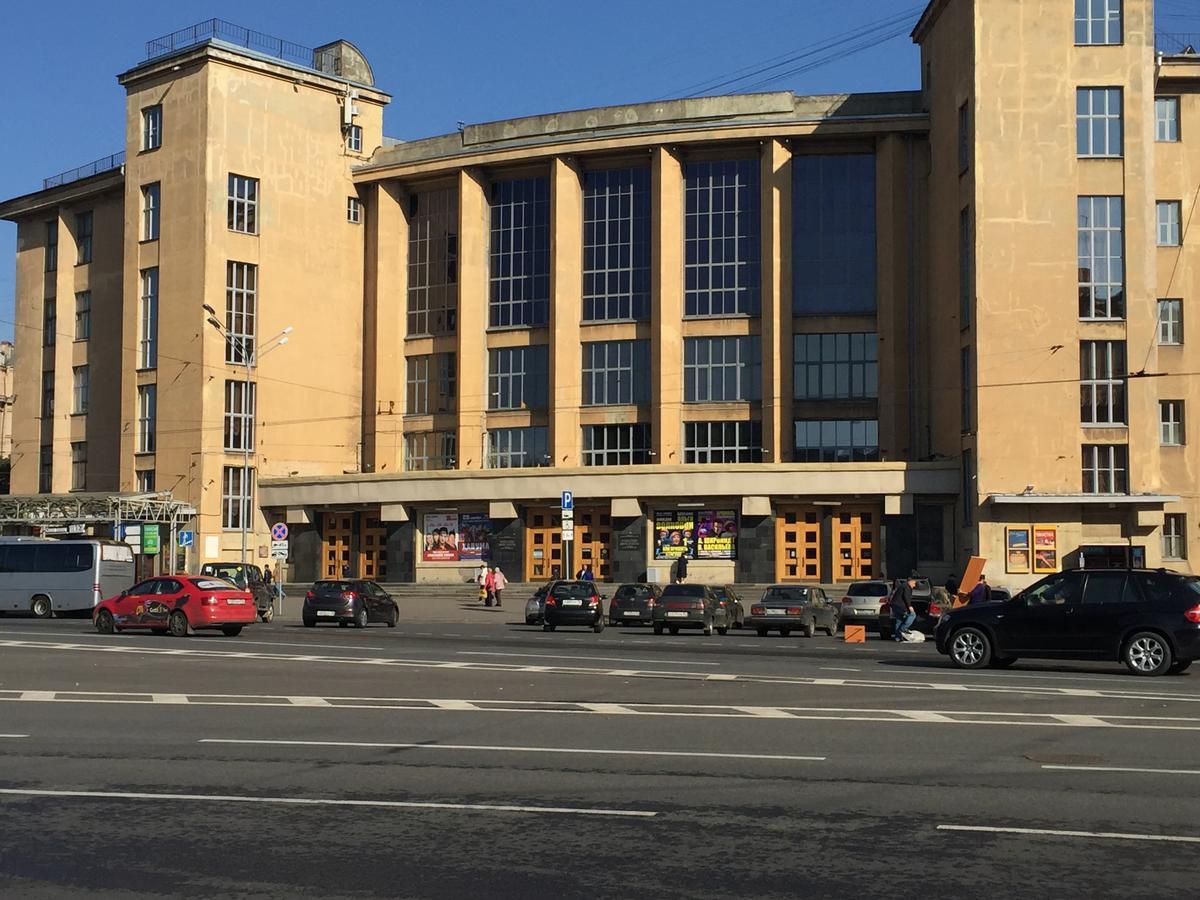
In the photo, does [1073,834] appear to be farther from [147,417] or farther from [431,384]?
[147,417]

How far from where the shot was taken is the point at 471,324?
6812 centimetres

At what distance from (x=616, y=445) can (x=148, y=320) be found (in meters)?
23.8

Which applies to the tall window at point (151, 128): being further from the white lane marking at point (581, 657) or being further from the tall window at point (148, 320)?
the white lane marking at point (581, 657)

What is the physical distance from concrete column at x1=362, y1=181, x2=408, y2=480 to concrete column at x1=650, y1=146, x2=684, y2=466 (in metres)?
14.0

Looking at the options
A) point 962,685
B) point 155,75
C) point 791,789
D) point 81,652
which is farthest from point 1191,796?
point 155,75

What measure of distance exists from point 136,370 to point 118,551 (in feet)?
72.6

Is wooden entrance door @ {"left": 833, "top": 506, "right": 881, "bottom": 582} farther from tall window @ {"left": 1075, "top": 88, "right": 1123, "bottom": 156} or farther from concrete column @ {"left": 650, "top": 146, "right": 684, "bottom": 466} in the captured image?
tall window @ {"left": 1075, "top": 88, "right": 1123, "bottom": 156}

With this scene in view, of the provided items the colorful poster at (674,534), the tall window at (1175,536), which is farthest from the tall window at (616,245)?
the tall window at (1175,536)

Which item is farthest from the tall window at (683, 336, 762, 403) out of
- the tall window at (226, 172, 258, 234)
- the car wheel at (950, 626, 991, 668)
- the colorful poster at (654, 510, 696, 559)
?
the car wheel at (950, 626, 991, 668)

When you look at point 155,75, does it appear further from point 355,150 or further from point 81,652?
point 81,652

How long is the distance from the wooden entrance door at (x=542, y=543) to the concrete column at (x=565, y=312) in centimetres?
298

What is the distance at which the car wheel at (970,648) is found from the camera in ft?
75.9

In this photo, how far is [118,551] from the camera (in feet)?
165

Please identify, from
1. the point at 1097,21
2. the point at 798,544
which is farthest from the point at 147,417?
the point at 1097,21
